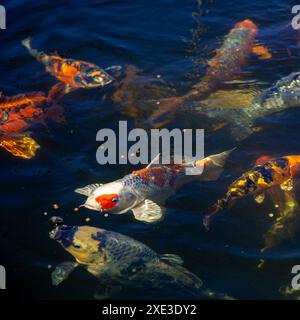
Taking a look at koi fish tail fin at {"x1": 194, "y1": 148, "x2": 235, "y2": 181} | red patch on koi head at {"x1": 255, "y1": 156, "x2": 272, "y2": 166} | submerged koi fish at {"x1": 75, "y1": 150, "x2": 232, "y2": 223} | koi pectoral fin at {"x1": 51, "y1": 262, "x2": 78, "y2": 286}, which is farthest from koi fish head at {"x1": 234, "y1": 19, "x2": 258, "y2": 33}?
koi pectoral fin at {"x1": 51, "y1": 262, "x2": 78, "y2": 286}

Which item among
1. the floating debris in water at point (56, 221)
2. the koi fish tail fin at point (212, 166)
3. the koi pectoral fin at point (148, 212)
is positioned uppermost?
the koi fish tail fin at point (212, 166)

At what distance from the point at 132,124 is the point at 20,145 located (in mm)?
1815

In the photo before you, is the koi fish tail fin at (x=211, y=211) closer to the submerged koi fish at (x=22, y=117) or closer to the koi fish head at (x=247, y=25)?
the submerged koi fish at (x=22, y=117)

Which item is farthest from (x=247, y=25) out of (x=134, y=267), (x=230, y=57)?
(x=134, y=267)

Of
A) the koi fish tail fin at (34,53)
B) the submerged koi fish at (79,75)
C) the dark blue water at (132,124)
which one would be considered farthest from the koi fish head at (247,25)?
the koi fish tail fin at (34,53)

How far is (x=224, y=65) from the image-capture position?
871 cm

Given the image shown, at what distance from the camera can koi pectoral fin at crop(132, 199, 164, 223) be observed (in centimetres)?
598

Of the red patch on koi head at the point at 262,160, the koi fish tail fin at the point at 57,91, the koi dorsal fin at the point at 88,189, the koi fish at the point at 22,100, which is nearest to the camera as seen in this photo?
the koi dorsal fin at the point at 88,189

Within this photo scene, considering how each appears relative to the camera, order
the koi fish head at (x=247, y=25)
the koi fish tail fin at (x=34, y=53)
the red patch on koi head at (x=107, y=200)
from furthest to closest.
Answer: the koi fish head at (x=247, y=25) → the koi fish tail fin at (x=34, y=53) → the red patch on koi head at (x=107, y=200)

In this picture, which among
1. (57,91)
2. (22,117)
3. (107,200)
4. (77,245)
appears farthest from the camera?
(57,91)

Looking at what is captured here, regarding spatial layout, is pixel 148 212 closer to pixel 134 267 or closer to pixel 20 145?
pixel 134 267

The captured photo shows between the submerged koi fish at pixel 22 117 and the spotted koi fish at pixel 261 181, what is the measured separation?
9.78 ft

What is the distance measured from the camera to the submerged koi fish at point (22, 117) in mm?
7062
